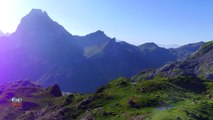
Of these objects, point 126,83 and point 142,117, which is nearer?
point 142,117

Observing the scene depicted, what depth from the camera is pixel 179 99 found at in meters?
111

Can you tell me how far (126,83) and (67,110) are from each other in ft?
92.2

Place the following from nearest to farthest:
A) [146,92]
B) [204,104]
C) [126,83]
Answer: [204,104]
[146,92]
[126,83]

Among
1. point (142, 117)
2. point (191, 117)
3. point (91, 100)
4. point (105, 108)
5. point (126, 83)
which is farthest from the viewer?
point (126, 83)

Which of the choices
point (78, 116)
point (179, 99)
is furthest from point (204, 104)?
point (78, 116)

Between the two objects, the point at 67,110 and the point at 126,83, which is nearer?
the point at 67,110

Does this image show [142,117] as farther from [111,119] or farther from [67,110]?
[67,110]

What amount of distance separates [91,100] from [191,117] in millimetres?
60531

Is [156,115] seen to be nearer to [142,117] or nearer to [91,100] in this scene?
[142,117]

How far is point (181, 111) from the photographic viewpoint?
90.9m

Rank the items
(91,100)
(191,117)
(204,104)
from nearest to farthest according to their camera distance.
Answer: (191,117) < (204,104) < (91,100)

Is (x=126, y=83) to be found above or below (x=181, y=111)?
above

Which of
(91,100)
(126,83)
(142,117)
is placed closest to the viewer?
(142,117)

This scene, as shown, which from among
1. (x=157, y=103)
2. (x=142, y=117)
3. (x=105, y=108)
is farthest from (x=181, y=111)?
(x=105, y=108)
